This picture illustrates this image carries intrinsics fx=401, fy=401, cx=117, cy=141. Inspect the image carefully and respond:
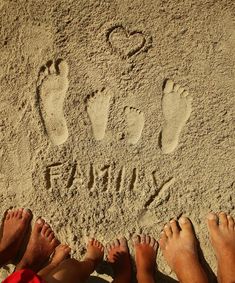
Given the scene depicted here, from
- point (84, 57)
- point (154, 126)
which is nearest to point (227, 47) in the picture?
point (154, 126)

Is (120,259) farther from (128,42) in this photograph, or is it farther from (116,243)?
(128,42)

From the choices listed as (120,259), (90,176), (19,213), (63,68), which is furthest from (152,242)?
(63,68)

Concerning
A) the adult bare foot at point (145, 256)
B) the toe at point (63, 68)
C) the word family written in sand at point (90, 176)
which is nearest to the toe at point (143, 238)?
the adult bare foot at point (145, 256)

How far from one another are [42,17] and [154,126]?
696mm

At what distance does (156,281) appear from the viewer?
172 centimetres

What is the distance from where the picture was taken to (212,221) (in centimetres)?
169

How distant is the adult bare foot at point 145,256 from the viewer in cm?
169

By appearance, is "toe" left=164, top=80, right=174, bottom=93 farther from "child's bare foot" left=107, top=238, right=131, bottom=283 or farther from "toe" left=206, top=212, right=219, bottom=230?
"child's bare foot" left=107, top=238, right=131, bottom=283

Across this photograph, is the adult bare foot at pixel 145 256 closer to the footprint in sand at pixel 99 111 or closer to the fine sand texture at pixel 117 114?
the fine sand texture at pixel 117 114

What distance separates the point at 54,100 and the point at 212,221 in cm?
86

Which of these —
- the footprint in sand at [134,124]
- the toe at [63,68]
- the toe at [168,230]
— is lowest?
the toe at [168,230]

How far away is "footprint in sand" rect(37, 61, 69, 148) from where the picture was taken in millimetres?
1764

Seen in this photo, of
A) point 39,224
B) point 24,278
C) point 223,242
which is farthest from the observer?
point 39,224

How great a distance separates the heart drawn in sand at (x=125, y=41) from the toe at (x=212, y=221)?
770 millimetres
